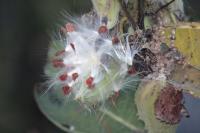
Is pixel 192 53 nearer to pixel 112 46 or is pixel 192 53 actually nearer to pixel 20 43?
pixel 112 46

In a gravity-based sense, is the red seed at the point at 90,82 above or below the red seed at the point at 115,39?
below

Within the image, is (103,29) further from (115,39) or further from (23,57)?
(23,57)

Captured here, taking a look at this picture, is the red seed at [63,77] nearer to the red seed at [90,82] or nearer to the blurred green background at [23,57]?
the red seed at [90,82]

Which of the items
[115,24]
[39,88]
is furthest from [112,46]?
[39,88]

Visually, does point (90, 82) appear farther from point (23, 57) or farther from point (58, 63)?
point (23, 57)

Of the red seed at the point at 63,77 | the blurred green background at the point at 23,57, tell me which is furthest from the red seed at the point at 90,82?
the blurred green background at the point at 23,57

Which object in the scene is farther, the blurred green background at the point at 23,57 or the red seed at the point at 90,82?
the blurred green background at the point at 23,57

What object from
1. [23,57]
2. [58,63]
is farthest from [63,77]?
[23,57]

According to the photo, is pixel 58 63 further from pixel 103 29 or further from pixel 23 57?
pixel 23 57

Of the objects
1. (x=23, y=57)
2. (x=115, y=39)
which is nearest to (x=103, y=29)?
(x=115, y=39)

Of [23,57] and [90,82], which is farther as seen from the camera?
[23,57]
